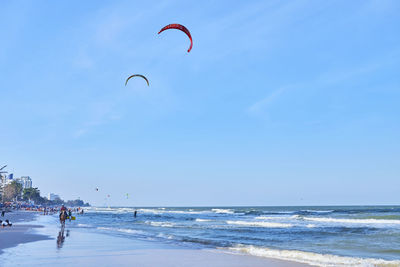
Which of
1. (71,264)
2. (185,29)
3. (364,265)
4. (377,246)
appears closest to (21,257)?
(71,264)

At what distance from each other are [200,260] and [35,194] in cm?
19822

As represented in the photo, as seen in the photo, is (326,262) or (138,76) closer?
(326,262)

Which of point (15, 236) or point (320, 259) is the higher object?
point (15, 236)

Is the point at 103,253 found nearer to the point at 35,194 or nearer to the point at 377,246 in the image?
the point at 377,246

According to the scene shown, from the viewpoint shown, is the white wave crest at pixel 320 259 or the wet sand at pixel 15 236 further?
the wet sand at pixel 15 236

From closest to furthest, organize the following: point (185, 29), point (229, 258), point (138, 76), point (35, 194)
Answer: point (229, 258) < point (185, 29) < point (138, 76) < point (35, 194)

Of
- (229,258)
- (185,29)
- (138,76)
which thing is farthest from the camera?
(138,76)

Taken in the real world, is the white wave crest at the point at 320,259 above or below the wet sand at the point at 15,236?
below

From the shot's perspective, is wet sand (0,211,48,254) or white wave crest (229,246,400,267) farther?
wet sand (0,211,48,254)

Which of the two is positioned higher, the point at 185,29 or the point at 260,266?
the point at 185,29

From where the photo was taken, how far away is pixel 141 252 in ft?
47.6

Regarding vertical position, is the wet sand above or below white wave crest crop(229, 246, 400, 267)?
above

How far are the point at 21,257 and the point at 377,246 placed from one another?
18.3 m

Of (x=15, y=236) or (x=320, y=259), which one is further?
(x=15, y=236)
